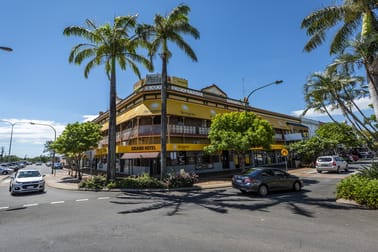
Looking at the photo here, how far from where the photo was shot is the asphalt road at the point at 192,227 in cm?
521

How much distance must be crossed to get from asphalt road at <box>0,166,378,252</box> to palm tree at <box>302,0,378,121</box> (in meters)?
6.61

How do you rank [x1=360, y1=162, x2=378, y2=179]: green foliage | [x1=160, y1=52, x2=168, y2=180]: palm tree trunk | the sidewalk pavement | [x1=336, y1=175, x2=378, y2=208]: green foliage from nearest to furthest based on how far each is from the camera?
[x1=336, y1=175, x2=378, y2=208]: green foliage
[x1=360, y1=162, x2=378, y2=179]: green foliage
[x1=160, y1=52, x2=168, y2=180]: palm tree trunk
the sidewalk pavement

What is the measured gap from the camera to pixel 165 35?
16.6 metres

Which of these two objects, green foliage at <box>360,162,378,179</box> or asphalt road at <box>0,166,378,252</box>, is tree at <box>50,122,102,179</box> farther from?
green foliage at <box>360,162,378,179</box>

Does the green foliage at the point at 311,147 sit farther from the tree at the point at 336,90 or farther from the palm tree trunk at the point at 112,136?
the palm tree trunk at the point at 112,136

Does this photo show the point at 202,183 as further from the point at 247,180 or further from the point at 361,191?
the point at 361,191

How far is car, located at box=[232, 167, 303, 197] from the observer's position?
12133mm

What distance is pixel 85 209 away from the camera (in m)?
9.41

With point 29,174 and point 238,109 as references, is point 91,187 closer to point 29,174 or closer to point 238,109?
point 29,174

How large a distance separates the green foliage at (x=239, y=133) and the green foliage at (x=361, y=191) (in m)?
9.57

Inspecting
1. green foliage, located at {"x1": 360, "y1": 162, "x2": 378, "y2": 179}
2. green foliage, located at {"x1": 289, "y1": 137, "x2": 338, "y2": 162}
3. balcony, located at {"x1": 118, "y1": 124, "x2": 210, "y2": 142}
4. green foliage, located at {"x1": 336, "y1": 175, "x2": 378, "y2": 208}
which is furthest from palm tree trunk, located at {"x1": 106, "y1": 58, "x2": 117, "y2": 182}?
green foliage, located at {"x1": 289, "y1": 137, "x2": 338, "y2": 162}

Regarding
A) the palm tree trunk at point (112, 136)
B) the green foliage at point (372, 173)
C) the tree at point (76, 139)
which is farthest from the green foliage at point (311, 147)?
the tree at point (76, 139)

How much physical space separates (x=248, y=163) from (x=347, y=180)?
76.9 ft

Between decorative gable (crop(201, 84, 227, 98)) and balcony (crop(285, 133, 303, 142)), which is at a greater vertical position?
decorative gable (crop(201, 84, 227, 98))
